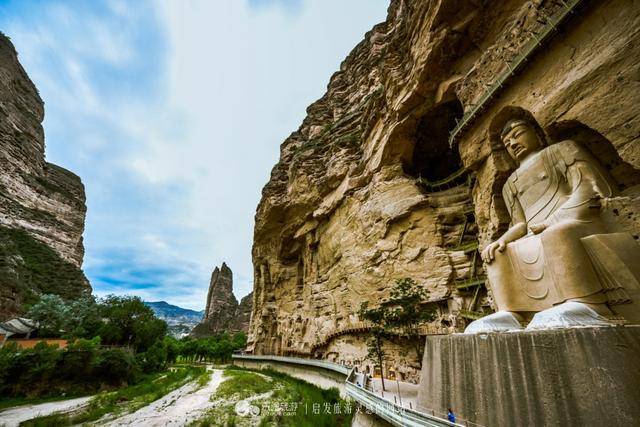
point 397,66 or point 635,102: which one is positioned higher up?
point 397,66

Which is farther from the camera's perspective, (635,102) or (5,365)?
(5,365)

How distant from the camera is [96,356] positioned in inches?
638

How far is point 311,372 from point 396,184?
13115 millimetres

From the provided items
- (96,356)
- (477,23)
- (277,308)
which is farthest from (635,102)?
(277,308)

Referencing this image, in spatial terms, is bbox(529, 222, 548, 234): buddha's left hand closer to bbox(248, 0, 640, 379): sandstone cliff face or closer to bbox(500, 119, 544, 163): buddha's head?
bbox(248, 0, 640, 379): sandstone cliff face

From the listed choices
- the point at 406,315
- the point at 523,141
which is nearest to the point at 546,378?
the point at 523,141

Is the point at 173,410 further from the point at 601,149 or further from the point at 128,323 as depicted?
the point at 601,149

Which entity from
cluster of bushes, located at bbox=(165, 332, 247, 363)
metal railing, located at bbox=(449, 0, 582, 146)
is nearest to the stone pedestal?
metal railing, located at bbox=(449, 0, 582, 146)

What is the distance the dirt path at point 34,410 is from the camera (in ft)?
32.6

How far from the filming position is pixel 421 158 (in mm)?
16031

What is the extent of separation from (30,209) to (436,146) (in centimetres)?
5205

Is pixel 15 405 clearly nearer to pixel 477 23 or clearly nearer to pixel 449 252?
pixel 449 252

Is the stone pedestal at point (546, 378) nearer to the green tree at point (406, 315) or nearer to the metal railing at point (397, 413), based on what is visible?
the metal railing at point (397, 413)

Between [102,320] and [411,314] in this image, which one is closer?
[411,314]
